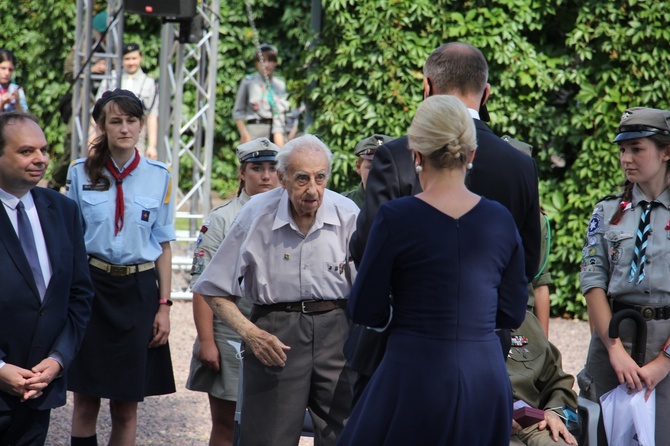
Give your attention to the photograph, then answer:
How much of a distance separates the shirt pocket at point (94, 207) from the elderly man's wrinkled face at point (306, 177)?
4.17ft

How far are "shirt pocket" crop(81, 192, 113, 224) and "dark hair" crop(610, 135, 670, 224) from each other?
237 cm

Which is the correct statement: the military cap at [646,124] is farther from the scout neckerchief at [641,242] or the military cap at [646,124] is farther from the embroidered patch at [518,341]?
the embroidered patch at [518,341]

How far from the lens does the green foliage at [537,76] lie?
8.77 metres

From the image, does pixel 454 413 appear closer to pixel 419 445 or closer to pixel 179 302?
pixel 419 445

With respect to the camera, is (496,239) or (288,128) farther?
(288,128)

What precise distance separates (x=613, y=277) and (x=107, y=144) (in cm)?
247

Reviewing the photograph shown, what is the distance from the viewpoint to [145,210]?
15.9ft

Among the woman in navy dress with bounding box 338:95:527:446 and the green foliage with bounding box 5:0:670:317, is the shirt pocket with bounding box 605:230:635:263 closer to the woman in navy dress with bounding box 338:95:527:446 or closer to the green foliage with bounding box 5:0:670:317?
the woman in navy dress with bounding box 338:95:527:446

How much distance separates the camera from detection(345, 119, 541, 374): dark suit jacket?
328cm

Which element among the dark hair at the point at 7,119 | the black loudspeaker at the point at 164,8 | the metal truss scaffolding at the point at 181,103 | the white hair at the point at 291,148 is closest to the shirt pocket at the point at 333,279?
the white hair at the point at 291,148

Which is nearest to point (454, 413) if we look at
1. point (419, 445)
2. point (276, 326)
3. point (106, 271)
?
point (419, 445)

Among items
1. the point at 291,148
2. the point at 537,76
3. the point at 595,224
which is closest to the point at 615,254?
the point at 595,224

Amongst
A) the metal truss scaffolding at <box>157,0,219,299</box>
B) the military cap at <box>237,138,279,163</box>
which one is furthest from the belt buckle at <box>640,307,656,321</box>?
the metal truss scaffolding at <box>157,0,219,299</box>

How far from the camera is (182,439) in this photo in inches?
234
